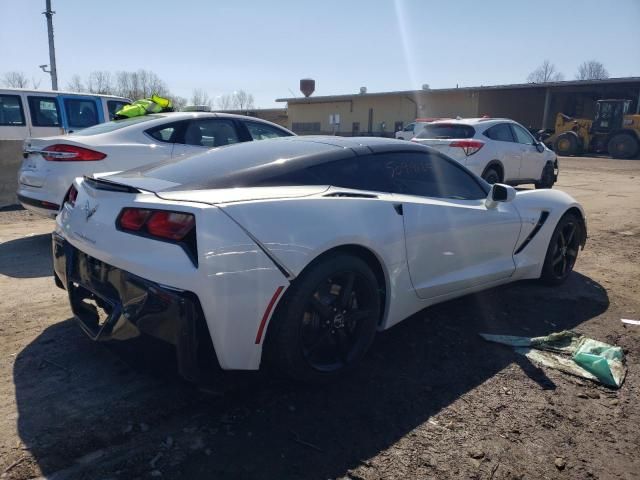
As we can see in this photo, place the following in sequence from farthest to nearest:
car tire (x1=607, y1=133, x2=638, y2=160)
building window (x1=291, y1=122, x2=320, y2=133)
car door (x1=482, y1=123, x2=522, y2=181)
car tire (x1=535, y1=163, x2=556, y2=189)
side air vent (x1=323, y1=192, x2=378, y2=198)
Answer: building window (x1=291, y1=122, x2=320, y2=133) < car tire (x1=607, y1=133, x2=638, y2=160) < car tire (x1=535, y1=163, x2=556, y2=189) < car door (x1=482, y1=123, x2=522, y2=181) < side air vent (x1=323, y1=192, x2=378, y2=198)

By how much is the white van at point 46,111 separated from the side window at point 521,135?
350 inches

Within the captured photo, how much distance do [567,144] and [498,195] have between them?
27792mm

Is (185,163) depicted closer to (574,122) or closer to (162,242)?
(162,242)

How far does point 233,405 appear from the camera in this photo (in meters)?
2.66

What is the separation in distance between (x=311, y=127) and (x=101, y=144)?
43.3 m

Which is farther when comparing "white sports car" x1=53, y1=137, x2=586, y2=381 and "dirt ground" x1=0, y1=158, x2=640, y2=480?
"white sports car" x1=53, y1=137, x2=586, y2=381

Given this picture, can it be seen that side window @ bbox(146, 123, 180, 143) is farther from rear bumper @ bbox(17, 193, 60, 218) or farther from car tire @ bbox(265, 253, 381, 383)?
car tire @ bbox(265, 253, 381, 383)

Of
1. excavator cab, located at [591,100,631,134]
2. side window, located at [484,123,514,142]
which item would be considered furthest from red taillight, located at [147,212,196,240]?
excavator cab, located at [591,100,631,134]

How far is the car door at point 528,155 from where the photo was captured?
10.6 metres

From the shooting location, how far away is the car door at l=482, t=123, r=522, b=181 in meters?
9.84

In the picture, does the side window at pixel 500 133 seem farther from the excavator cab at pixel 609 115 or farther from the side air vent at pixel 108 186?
the excavator cab at pixel 609 115

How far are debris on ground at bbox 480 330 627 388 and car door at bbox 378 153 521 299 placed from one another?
53cm

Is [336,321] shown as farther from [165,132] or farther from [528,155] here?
[528,155]

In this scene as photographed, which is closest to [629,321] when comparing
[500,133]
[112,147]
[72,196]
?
[72,196]
